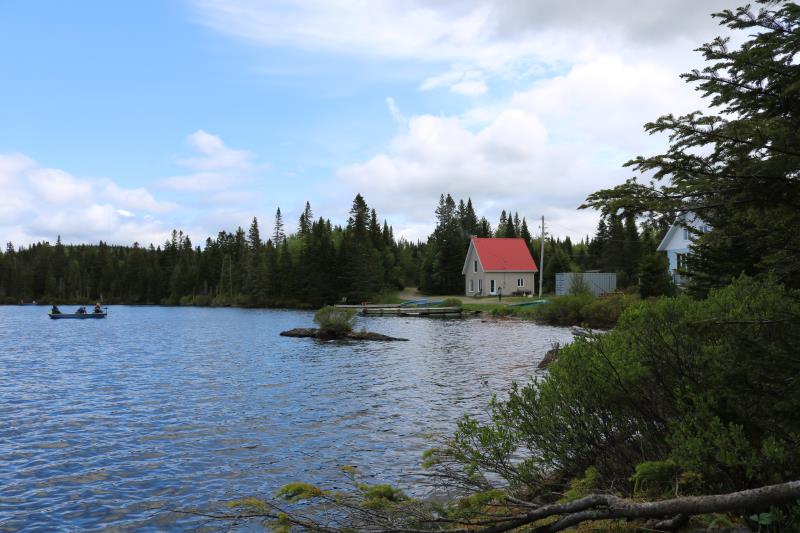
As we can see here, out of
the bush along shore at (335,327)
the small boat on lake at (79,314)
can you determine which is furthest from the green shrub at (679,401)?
the small boat on lake at (79,314)

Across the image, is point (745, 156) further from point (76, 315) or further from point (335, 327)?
→ point (76, 315)

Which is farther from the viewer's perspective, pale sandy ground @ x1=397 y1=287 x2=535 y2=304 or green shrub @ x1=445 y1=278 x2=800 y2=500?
pale sandy ground @ x1=397 y1=287 x2=535 y2=304

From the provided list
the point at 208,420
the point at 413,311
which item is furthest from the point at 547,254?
the point at 208,420

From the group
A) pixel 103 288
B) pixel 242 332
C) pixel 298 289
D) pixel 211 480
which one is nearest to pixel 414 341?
pixel 242 332

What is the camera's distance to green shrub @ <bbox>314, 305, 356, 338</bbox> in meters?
38.3

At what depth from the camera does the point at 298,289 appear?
92062 mm

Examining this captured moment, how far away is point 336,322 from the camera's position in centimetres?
3844

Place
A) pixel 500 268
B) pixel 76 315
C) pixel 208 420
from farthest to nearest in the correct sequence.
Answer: pixel 500 268 → pixel 76 315 → pixel 208 420

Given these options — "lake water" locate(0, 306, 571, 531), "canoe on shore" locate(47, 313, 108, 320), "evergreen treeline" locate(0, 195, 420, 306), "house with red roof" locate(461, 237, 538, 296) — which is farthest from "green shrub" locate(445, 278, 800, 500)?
"evergreen treeline" locate(0, 195, 420, 306)

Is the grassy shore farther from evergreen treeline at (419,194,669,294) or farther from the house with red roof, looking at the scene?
the house with red roof

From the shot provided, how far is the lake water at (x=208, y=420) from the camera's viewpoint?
9641 mm

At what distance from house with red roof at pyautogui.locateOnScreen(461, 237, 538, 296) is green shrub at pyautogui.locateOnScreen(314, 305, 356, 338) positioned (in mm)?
36490

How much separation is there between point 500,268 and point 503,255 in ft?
10.1

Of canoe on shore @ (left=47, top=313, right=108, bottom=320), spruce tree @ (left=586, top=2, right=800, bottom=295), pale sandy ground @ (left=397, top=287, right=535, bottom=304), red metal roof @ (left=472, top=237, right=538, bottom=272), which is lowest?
canoe on shore @ (left=47, top=313, right=108, bottom=320)
